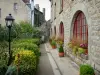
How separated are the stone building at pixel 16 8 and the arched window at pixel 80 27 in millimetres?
17397

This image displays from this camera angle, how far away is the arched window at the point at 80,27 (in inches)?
360

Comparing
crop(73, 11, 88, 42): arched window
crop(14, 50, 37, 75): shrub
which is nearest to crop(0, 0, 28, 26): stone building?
crop(73, 11, 88, 42): arched window

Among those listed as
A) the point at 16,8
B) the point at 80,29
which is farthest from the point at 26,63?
the point at 16,8

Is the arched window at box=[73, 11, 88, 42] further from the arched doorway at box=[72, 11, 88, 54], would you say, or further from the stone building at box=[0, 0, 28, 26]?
the stone building at box=[0, 0, 28, 26]

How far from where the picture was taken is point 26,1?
2922 centimetres

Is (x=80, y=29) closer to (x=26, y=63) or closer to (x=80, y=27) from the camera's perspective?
(x=80, y=27)

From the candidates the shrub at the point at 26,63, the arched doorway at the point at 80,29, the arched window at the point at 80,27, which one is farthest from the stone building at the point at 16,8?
the shrub at the point at 26,63

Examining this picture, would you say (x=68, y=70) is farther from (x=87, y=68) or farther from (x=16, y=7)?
(x=16, y=7)

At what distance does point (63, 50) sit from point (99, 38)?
21.4 ft

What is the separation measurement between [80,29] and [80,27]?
107 millimetres

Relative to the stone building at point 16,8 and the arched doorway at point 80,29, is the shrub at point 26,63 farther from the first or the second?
the stone building at point 16,8

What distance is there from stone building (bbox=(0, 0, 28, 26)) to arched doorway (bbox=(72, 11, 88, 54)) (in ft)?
56.7

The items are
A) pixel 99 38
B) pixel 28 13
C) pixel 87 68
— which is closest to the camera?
pixel 87 68

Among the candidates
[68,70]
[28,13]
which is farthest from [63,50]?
[28,13]
